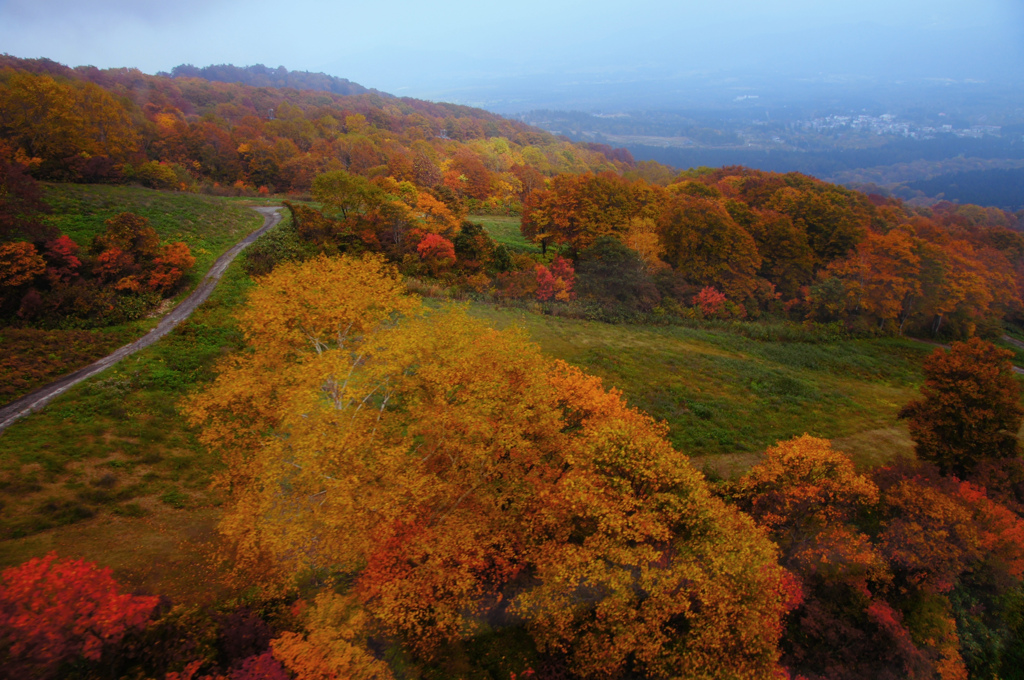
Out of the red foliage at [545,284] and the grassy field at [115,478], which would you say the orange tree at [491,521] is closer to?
the grassy field at [115,478]

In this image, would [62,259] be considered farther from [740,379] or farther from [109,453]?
[740,379]

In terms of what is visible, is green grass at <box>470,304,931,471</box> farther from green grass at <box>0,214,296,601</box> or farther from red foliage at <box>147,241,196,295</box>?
red foliage at <box>147,241,196,295</box>

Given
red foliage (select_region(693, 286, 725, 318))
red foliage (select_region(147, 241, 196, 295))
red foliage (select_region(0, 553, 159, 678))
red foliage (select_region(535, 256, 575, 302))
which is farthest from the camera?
red foliage (select_region(693, 286, 725, 318))

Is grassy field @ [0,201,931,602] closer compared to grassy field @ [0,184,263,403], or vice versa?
grassy field @ [0,201,931,602]

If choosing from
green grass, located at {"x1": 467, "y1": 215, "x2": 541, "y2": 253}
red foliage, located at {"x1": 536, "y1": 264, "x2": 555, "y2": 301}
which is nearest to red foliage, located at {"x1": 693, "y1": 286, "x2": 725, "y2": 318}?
red foliage, located at {"x1": 536, "y1": 264, "x2": 555, "y2": 301}

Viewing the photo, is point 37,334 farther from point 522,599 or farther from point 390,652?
point 522,599

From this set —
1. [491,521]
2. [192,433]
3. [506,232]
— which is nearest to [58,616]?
[491,521]
